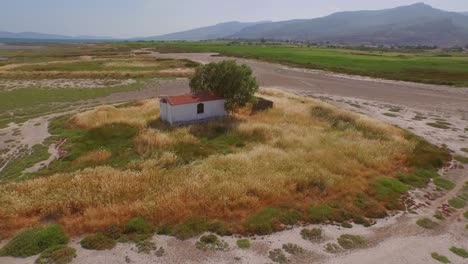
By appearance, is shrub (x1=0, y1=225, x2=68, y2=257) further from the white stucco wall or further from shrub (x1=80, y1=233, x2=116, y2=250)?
the white stucco wall

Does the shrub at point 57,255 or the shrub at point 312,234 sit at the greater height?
the shrub at point 57,255

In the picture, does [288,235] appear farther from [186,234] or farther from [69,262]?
[69,262]

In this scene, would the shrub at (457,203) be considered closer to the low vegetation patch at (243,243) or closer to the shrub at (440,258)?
the shrub at (440,258)

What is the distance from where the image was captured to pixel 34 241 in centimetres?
1451

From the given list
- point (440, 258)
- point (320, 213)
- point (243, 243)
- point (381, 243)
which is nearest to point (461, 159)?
point (440, 258)

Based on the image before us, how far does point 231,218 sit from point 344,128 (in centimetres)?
2245

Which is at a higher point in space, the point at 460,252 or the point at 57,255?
the point at 57,255

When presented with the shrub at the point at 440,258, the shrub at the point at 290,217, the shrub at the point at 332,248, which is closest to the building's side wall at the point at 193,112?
the shrub at the point at 290,217

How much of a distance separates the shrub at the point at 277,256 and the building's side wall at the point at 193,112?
2241 centimetres

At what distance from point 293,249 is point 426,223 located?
840 cm

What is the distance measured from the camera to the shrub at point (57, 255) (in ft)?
44.0

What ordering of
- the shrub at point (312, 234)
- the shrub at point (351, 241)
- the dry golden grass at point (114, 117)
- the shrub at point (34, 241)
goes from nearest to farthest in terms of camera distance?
the shrub at point (34, 241), the shrub at point (351, 241), the shrub at point (312, 234), the dry golden grass at point (114, 117)

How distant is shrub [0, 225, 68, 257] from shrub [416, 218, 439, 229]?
18.1 m

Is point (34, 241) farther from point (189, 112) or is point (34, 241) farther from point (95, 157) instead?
point (189, 112)
